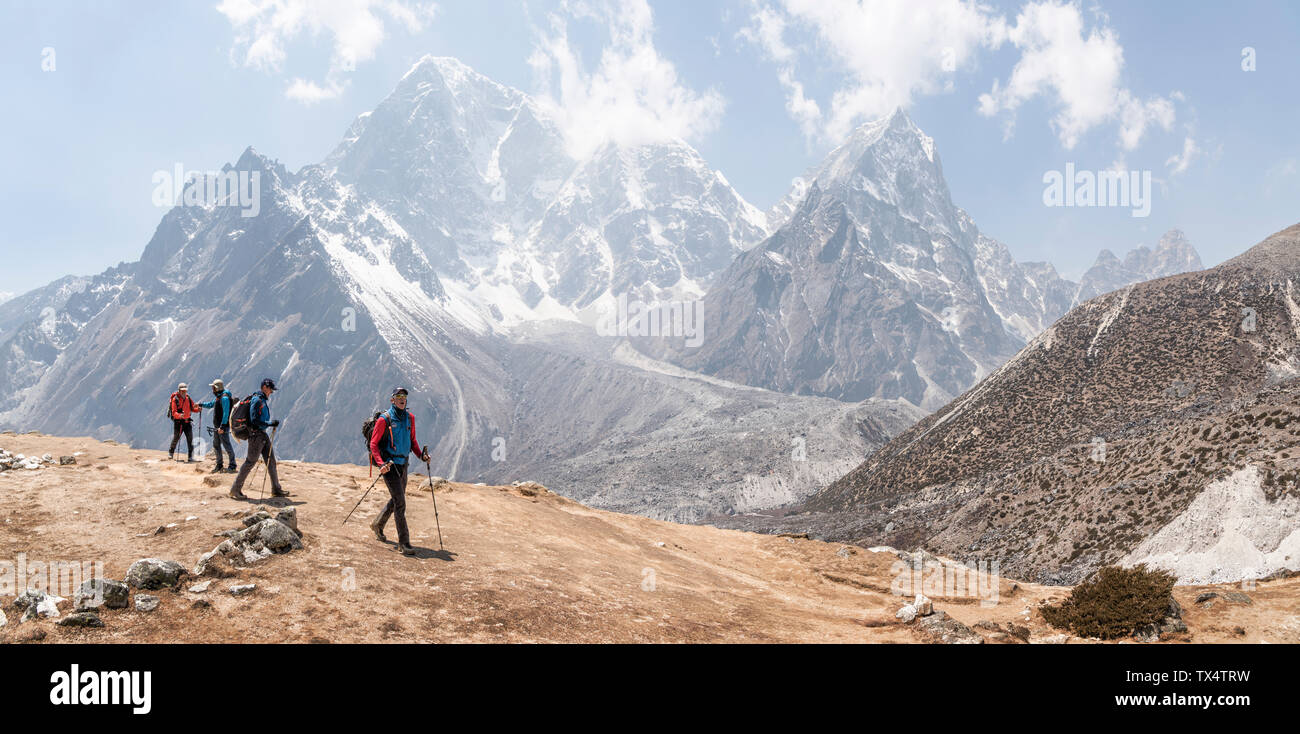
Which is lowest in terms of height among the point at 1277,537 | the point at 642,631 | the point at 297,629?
the point at 1277,537

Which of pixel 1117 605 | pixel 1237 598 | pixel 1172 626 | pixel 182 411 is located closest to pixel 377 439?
pixel 182 411

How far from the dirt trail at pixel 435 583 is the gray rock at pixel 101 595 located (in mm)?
218

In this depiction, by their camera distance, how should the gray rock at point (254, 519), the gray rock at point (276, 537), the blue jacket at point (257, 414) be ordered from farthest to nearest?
the blue jacket at point (257, 414) → the gray rock at point (254, 519) → the gray rock at point (276, 537)

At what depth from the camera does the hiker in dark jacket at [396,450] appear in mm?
13943

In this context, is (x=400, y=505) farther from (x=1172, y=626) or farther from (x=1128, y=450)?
(x=1128, y=450)

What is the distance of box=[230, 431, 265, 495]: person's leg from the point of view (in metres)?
16.2

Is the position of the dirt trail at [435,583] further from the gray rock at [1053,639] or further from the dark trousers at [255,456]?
the gray rock at [1053,639]

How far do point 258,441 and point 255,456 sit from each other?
0.40 metres

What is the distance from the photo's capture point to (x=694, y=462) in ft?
527

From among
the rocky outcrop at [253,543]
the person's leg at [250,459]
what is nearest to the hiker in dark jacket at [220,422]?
the person's leg at [250,459]

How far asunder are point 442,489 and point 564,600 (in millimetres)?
12451
